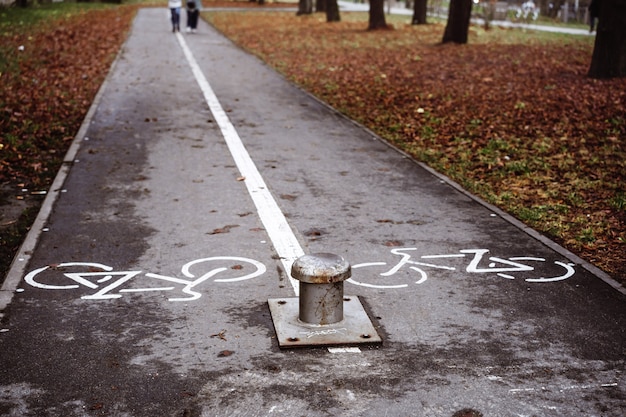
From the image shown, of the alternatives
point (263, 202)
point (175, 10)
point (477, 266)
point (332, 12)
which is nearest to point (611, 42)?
point (263, 202)

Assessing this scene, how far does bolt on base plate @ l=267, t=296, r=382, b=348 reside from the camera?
4.89m

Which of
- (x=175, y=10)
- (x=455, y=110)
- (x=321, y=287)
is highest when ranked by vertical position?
(x=175, y=10)

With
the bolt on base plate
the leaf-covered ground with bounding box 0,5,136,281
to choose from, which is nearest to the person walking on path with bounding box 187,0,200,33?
the leaf-covered ground with bounding box 0,5,136,281

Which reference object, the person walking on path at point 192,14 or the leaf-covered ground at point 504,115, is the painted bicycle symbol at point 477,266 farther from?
the person walking on path at point 192,14

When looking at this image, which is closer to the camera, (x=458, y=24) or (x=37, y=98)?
(x=37, y=98)

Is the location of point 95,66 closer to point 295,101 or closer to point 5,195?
point 295,101

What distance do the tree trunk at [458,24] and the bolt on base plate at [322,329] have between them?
23.2 m

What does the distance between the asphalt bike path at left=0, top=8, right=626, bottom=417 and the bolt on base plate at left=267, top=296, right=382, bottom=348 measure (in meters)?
0.04

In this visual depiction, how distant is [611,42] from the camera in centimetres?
1730

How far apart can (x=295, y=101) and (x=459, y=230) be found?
8.77m

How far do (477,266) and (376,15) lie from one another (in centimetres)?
2949

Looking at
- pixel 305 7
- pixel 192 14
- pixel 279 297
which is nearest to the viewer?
pixel 279 297

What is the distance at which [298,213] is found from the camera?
26.0 feet

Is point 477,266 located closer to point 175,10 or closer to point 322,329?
point 322,329
